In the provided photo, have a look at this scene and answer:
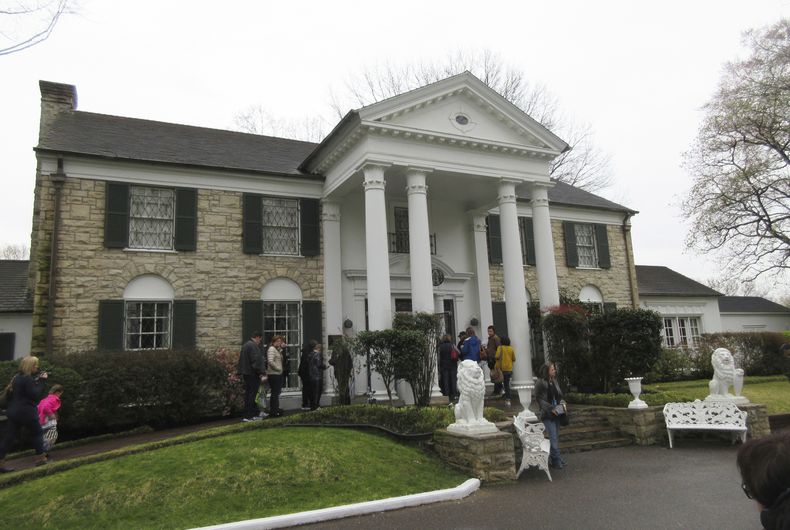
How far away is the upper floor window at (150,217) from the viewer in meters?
13.1

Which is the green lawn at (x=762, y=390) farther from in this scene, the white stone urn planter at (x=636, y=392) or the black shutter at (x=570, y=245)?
the black shutter at (x=570, y=245)

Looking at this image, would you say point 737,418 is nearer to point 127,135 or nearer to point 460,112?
point 460,112

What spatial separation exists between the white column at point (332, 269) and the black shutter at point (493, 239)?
17.1ft

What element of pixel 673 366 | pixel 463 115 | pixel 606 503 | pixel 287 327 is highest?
pixel 463 115

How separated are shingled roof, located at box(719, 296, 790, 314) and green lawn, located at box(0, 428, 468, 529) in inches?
1105

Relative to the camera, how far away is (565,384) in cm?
1285

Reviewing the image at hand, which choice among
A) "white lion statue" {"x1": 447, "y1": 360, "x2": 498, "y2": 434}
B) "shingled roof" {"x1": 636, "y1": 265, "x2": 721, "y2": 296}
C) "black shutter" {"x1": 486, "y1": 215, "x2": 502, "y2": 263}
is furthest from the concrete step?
"shingled roof" {"x1": 636, "y1": 265, "x2": 721, "y2": 296}

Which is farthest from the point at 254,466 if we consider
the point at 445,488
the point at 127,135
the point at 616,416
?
the point at 127,135

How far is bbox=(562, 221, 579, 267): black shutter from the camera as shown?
19250 mm

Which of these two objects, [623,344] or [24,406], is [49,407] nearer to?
[24,406]

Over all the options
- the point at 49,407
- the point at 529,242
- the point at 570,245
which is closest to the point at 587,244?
the point at 570,245

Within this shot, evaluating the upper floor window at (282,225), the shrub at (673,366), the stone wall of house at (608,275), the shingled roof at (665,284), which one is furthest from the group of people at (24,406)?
the shingled roof at (665,284)

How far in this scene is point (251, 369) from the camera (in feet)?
34.7

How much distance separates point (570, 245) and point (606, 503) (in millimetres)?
14055
